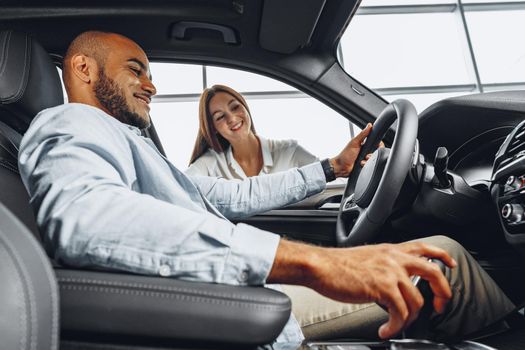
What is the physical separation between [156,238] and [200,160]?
6.09 ft

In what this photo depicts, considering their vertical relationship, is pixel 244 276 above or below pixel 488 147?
below

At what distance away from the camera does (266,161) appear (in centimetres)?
232

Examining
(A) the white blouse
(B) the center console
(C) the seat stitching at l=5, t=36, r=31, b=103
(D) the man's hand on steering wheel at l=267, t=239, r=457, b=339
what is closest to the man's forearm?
(D) the man's hand on steering wheel at l=267, t=239, r=457, b=339

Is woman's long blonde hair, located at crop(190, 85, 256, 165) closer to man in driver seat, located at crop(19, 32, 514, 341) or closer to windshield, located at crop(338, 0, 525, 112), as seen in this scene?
man in driver seat, located at crop(19, 32, 514, 341)

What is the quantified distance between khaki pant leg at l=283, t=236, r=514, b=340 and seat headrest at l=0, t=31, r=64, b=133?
2.56 ft

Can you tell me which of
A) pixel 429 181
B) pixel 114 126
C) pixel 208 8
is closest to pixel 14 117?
pixel 114 126

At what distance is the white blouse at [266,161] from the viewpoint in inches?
88.0

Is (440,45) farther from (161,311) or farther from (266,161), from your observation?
(161,311)

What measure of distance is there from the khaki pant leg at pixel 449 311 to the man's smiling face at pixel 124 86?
68 centimetres

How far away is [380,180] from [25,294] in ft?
2.54

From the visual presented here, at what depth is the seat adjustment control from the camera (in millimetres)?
821

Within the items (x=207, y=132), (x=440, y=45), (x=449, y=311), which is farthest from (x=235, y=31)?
(x=440, y=45)

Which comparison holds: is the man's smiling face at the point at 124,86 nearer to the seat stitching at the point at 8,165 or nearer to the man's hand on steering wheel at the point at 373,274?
the seat stitching at the point at 8,165

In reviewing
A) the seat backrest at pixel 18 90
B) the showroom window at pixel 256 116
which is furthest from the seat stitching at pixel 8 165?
the showroom window at pixel 256 116
